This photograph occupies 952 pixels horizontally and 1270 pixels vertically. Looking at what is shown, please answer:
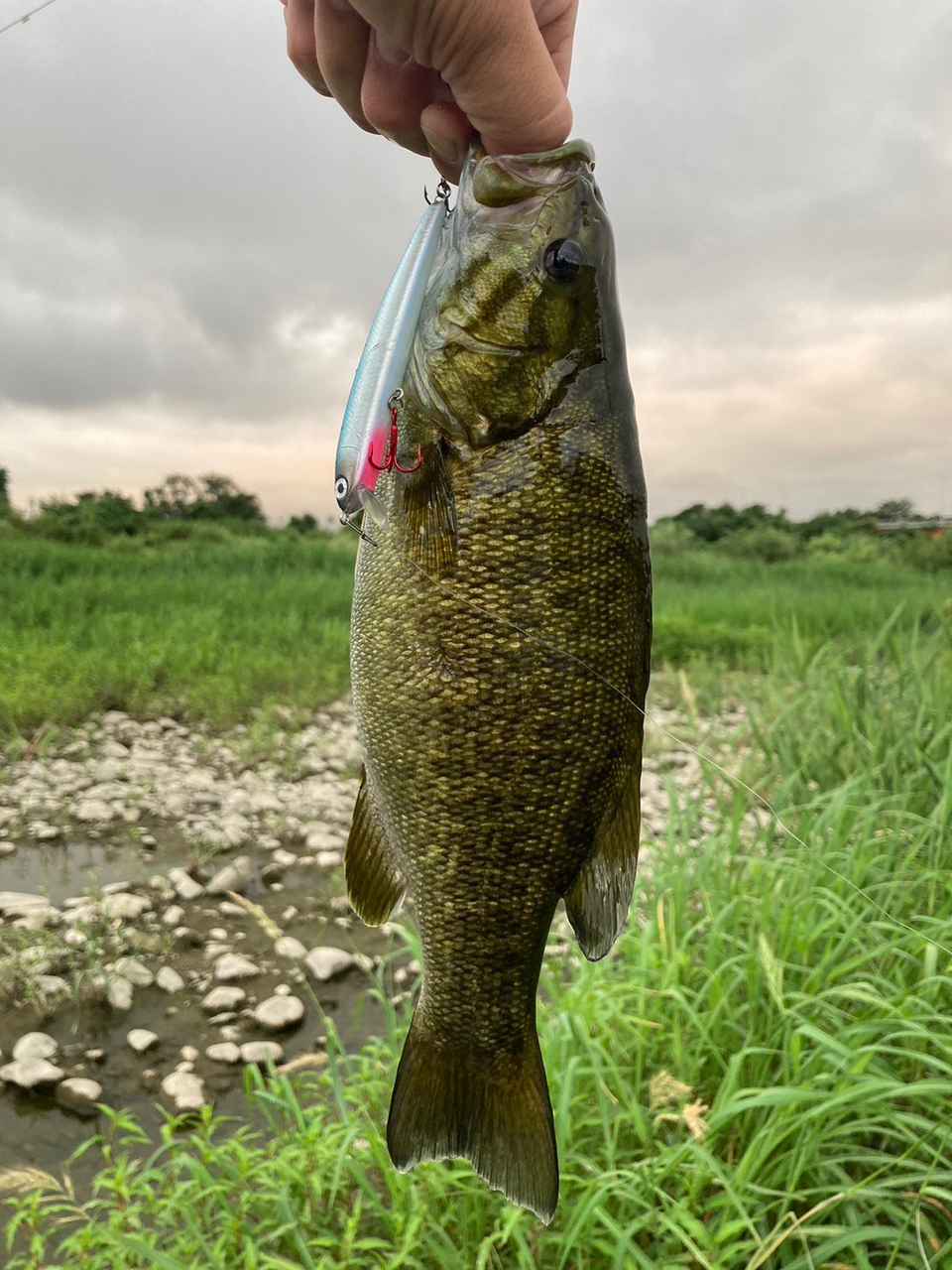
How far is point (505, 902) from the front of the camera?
1.25 m

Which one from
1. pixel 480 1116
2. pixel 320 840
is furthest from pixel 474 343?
pixel 320 840

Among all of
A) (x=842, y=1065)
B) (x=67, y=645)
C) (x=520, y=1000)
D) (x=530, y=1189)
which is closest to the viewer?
(x=530, y=1189)

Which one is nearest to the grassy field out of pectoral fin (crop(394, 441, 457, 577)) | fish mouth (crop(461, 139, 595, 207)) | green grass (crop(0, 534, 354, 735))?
pectoral fin (crop(394, 441, 457, 577))

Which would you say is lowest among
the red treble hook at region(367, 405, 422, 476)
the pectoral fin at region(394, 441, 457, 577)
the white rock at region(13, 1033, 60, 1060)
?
the white rock at region(13, 1033, 60, 1060)

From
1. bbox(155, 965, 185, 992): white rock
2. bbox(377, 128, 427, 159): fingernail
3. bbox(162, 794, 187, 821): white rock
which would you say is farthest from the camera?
bbox(162, 794, 187, 821): white rock

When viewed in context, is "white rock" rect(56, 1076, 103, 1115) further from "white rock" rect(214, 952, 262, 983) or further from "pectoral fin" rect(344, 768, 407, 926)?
"pectoral fin" rect(344, 768, 407, 926)

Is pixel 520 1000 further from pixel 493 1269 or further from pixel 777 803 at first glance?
pixel 777 803

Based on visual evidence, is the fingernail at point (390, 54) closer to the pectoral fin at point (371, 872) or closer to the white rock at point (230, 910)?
the pectoral fin at point (371, 872)

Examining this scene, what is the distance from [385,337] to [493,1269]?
216cm

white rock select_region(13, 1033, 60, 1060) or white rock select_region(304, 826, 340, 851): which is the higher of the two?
white rock select_region(304, 826, 340, 851)

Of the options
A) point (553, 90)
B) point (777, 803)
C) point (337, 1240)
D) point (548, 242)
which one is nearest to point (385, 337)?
point (548, 242)

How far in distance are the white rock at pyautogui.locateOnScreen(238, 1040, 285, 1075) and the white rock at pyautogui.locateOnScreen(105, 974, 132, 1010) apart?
585mm

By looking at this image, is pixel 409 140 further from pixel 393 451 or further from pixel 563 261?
pixel 393 451

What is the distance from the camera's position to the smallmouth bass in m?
1.19
